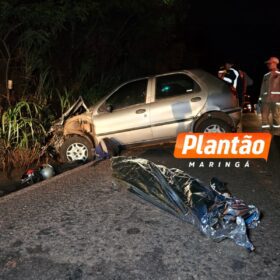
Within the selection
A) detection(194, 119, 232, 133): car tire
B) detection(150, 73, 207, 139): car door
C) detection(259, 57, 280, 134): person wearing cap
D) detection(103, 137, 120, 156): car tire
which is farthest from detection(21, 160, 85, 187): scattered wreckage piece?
detection(259, 57, 280, 134): person wearing cap

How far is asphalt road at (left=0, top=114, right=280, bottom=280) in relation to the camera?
3363 mm

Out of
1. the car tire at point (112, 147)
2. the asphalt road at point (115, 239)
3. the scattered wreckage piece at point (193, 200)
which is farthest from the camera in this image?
the car tire at point (112, 147)

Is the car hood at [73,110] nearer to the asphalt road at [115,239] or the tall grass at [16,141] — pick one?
the tall grass at [16,141]

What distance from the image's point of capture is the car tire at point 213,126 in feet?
23.6

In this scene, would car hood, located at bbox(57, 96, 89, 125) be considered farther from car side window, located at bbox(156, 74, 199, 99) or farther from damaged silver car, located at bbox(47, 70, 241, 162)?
car side window, located at bbox(156, 74, 199, 99)

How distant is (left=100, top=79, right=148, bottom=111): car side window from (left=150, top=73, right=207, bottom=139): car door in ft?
0.87

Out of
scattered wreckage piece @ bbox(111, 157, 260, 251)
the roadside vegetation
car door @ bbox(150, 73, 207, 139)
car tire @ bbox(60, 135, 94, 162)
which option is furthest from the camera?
the roadside vegetation

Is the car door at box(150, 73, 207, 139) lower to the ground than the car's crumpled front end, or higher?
higher

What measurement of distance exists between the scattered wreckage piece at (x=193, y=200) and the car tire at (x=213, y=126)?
2.08 meters

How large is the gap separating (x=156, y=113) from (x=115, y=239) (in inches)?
140

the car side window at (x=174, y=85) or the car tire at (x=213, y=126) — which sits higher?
the car side window at (x=174, y=85)

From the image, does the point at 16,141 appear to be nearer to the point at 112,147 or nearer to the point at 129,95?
the point at 112,147

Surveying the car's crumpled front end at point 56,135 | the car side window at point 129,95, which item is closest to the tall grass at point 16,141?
the car's crumpled front end at point 56,135

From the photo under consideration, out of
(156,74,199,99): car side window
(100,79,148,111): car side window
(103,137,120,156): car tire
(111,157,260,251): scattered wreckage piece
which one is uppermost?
(156,74,199,99): car side window
